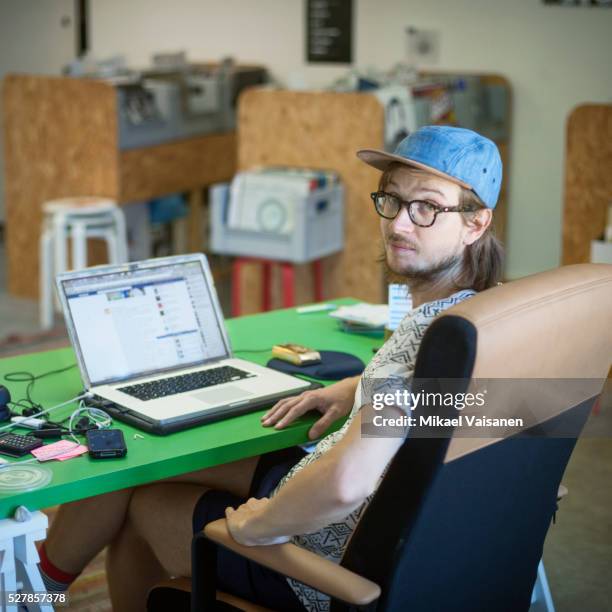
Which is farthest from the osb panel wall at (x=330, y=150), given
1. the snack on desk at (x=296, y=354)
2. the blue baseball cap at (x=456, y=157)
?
the blue baseball cap at (x=456, y=157)

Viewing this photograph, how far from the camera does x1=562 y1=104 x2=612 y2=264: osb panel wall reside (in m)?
4.38

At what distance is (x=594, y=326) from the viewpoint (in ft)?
5.35

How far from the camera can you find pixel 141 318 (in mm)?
2314

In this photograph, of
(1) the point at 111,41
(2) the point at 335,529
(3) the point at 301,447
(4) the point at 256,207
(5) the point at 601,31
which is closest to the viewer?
(2) the point at 335,529

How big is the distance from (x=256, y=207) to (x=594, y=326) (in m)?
3.17

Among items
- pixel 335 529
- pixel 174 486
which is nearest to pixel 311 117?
pixel 174 486

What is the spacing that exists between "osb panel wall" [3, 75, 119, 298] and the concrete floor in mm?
2855

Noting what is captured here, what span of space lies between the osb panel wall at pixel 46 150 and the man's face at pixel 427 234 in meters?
3.73

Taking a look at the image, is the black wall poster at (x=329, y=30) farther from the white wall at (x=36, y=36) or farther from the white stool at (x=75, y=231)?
the white stool at (x=75, y=231)

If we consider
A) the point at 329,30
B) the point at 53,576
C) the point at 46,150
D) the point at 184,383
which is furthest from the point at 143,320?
the point at 329,30

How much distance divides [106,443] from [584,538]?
1755 mm

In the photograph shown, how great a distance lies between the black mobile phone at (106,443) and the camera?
6.20ft

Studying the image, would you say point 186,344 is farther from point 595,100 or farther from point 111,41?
point 111,41

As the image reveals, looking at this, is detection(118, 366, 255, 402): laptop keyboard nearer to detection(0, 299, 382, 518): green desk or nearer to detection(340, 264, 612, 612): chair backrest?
detection(0, 299, 382, 518): green desk
